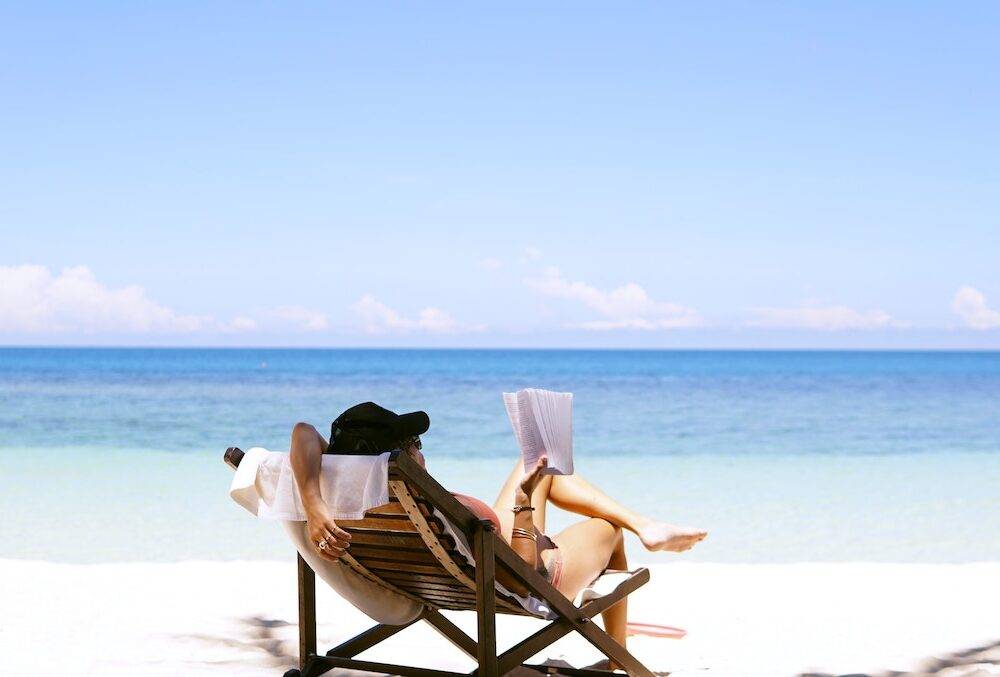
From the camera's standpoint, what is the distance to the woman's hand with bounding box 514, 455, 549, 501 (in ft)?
10.1

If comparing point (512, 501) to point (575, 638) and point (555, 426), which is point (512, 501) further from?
point (575, 638)

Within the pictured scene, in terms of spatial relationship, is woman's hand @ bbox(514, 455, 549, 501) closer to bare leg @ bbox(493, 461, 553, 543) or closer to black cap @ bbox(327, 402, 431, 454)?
bare leg @ bbox(493, 461, 553, 543)

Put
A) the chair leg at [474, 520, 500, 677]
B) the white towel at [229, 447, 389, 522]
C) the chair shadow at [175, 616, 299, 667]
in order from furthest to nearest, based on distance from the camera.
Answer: the chair shadow at [175, 616, 299, 667], the chair leg at [474, 520, 500, 677], the white towel at [229, 447, 389, 522]

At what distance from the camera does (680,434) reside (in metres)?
17.5

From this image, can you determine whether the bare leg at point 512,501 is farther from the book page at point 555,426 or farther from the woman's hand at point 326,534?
the woman's hand at point 326,534

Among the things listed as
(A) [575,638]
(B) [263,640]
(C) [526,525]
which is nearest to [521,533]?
(C) [526,525]

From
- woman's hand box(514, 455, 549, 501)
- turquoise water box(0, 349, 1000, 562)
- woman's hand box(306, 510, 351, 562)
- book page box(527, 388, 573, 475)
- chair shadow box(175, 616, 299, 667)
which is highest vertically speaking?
book page box(527, 388, 573, 475)

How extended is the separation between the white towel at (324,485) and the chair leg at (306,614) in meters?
0.41

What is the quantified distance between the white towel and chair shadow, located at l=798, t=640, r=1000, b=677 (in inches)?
82.3

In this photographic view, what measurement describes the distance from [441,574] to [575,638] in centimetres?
171

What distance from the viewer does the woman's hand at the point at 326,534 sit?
2717 millimetres

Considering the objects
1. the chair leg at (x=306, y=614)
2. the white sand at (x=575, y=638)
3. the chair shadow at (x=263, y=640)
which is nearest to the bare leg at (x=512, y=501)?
the chair leg at (x=306, y=614)

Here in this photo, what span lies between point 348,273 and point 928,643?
56.1 m

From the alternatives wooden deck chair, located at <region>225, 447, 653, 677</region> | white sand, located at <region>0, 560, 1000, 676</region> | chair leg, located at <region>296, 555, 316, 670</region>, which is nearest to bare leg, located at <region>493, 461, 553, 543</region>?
wooden deck chair, located at <region>225, 447, 653, 677</region>
